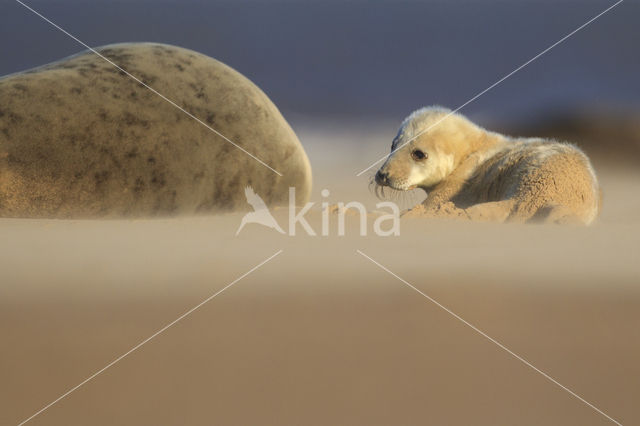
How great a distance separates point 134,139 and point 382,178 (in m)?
1.61

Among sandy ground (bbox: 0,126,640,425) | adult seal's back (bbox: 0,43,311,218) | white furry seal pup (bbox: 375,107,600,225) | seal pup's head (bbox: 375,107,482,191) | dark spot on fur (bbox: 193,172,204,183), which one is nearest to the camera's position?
sandy ground (bbox: 0,126,640,425)

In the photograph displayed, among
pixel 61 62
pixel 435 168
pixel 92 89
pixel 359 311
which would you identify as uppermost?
pixel 61 62

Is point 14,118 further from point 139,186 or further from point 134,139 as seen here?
point 139,186

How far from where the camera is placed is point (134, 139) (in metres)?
3.14

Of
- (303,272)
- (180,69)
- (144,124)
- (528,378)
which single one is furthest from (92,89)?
(528,378)

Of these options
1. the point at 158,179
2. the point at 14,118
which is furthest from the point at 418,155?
the point at 14,118

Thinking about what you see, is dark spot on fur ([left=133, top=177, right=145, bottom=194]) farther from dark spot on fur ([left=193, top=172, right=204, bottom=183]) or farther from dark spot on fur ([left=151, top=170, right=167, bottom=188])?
dark spot on fur ([left=193, top=172, right=204, bottom=183])

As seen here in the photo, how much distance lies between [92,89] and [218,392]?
8.11ft

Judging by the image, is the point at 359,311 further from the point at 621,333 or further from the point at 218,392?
the point at 621,333

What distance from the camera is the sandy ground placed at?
48.4 inches

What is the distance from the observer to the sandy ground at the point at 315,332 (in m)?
1.23

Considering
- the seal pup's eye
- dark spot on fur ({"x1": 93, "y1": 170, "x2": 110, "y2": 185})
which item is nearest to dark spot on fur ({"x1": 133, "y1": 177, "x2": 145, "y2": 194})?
dark spot on fur ({"x1": 93, "y1": 170, "x2": 110, "y2": 185})

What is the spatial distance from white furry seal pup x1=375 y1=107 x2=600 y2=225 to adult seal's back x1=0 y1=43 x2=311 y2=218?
0.83 meters

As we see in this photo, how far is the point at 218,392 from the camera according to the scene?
4.15 feet
